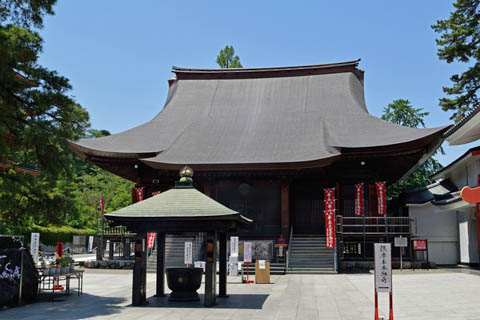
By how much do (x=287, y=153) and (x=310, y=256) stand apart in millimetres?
4983

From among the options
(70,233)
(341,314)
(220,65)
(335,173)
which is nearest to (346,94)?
(335,173)

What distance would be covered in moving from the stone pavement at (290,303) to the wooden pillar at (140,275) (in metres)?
0.27

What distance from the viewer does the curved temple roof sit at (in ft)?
75.8

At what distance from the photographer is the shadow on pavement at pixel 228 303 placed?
1099cm

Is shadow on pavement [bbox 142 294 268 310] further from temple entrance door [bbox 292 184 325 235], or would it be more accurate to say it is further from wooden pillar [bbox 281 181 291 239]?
temple entrance door [bbox 292 184 325 235]

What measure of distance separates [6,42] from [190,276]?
7029 millimetres

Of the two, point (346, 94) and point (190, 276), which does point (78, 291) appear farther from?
point (346, 94)

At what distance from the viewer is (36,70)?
12.0m

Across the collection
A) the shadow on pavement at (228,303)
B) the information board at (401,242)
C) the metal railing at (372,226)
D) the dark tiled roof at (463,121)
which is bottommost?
the shadow on pavement at (228,303)

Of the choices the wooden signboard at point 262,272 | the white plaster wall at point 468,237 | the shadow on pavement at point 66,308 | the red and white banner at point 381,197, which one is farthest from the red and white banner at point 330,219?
the shadow on pavement at point 66,308

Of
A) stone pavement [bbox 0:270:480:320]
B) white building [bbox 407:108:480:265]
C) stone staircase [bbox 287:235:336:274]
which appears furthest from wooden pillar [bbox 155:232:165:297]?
white building [bbox 407:108:480:265]

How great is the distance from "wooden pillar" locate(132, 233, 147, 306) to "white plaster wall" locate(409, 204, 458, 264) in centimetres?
1782

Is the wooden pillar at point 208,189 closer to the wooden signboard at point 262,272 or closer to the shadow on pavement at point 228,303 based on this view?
the wooden signboard at point 262,272

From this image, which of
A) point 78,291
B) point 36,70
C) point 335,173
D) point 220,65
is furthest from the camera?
point 220,65
